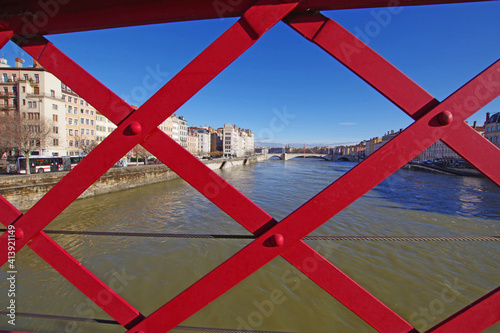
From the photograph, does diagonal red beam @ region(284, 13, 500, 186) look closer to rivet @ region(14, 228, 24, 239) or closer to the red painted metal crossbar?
the red painted metal crossbar

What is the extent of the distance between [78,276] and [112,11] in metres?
1.55

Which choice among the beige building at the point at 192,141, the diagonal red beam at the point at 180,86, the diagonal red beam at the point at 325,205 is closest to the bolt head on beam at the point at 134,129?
the diagonal red beam at the point at 180,86

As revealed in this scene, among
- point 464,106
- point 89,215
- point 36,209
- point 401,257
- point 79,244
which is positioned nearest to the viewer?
point 464,106

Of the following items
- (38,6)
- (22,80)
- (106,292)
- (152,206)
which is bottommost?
(152,206)

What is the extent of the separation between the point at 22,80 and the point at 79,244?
35481mm

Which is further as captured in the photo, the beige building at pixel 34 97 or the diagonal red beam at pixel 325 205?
the beige building at pixel 34 97

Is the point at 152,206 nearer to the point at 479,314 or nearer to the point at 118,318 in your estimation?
the point at 118,318

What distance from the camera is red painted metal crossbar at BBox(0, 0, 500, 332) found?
951mm

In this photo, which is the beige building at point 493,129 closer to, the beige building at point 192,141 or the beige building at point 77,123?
the beige building at point 192,141

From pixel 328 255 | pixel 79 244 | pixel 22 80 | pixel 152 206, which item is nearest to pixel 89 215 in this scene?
pixel 152 206

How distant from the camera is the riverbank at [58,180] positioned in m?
11.8

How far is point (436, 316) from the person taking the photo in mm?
4566

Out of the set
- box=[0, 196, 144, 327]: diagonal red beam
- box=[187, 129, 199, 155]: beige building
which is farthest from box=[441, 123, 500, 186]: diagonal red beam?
box=[187, 129, 199, 155]: beige building

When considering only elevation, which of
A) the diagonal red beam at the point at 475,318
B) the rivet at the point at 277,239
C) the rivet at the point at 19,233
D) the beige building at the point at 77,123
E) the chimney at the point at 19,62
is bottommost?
the diagonal red beam at the point at 475,318
